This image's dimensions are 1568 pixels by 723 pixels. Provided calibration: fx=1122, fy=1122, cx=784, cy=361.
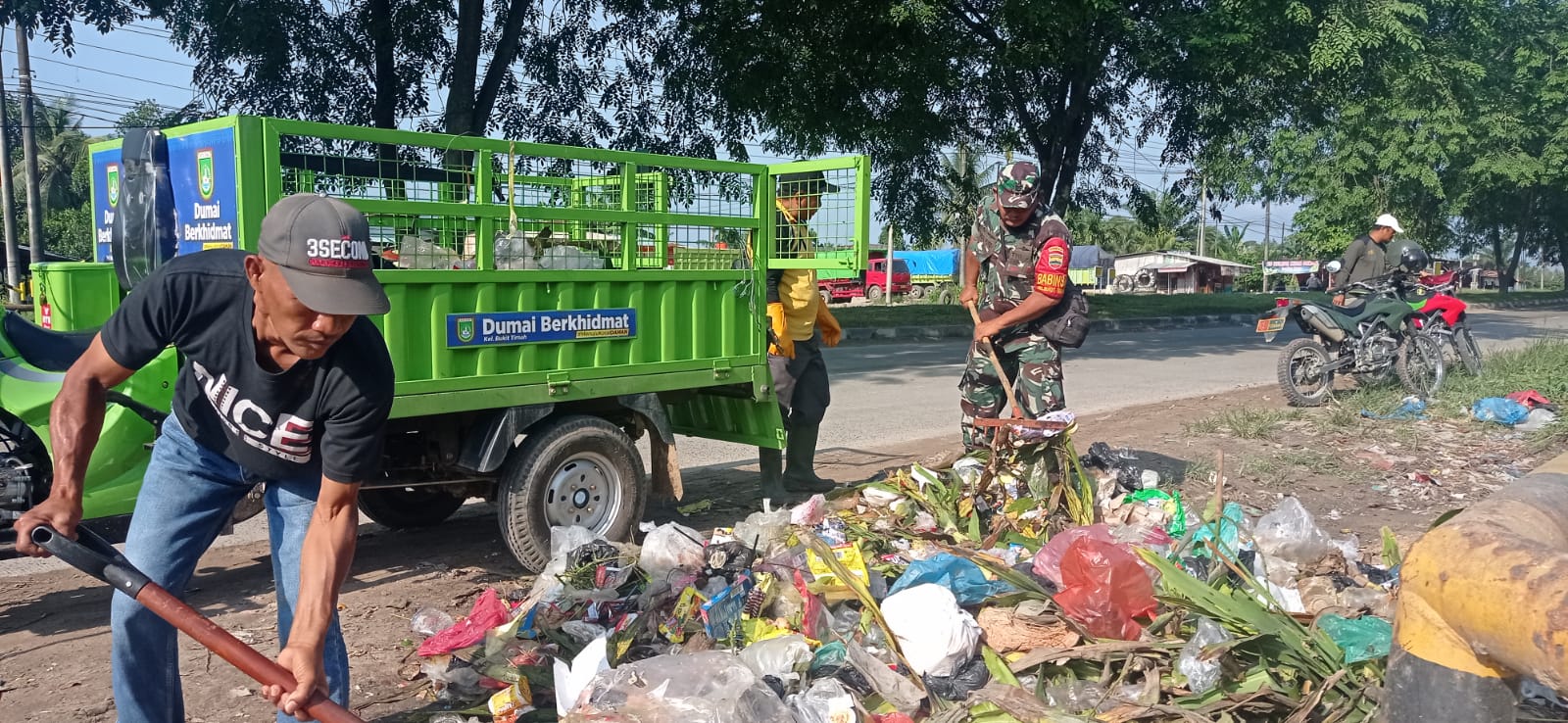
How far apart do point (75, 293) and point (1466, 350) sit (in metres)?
11.1

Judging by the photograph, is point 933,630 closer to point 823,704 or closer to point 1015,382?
point 823,704

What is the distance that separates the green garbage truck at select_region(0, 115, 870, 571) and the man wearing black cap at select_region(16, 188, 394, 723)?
4.70ft

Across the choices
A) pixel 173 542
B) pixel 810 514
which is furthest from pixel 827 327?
pixel 173 542

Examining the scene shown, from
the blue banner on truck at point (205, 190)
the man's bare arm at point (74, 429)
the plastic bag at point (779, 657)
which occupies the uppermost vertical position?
the blue banner on truck at point (205, 190)

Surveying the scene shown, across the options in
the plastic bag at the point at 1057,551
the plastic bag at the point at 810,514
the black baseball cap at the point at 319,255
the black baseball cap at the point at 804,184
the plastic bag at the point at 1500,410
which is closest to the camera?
the black baseball cap at the point at 319,255

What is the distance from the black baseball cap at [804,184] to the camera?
5891 millimetres

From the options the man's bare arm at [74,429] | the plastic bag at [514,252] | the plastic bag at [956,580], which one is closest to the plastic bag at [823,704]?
the plastic bag at [956,580]

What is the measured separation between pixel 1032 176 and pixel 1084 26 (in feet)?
34.4

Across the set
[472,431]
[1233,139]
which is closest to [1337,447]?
[472,431]

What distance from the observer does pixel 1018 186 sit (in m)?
5.58

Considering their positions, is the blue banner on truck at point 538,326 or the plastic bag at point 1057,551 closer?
the plastic bag at point 1057,551

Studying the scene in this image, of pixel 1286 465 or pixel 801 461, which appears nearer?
pixel 801 461

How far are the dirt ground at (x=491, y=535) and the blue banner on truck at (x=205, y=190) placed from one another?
1.43 meters

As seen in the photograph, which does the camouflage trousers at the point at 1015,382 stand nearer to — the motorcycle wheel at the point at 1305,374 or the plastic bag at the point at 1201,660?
the plastic bag at the point at 1201,660
